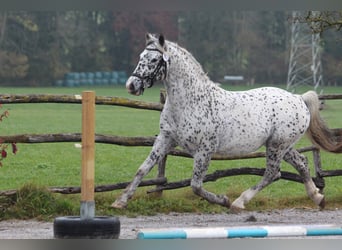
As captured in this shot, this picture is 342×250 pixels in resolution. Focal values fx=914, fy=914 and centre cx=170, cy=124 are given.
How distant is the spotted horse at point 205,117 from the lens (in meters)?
7.20

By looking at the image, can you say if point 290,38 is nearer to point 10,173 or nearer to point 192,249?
point 10,173

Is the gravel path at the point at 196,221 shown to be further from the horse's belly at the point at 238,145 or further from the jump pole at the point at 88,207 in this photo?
the horse's belly at the point at 238,145

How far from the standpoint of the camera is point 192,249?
18.2 ft

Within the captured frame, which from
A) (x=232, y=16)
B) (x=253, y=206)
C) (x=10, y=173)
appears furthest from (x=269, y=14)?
(x=253, y=206)

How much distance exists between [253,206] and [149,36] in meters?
2.05

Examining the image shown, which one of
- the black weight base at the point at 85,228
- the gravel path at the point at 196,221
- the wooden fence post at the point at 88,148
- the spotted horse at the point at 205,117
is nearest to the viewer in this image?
the wooden fence post at the point at 88,148

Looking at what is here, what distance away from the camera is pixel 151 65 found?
23.3 feet

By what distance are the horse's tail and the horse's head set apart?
4.92 ft

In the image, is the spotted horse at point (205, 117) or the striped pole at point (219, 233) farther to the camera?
the spotted horse at point (205, 117)

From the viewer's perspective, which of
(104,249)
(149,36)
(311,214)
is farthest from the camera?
(311,214)

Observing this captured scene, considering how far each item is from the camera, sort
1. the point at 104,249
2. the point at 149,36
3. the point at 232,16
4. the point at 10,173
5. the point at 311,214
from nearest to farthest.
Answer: the point at 104,249
the point at 149,36
the point at 311,214
the point at 10,173
the point at 232,16


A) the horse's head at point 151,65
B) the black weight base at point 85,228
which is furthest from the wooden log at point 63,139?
the black weight base at point 85,228

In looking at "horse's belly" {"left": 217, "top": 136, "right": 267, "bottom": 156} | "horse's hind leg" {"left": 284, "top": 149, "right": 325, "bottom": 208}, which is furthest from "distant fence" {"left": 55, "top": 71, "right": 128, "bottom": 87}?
"horse's belly" {"left": 217, "top": 136, "right": 267, "bottom": 156}

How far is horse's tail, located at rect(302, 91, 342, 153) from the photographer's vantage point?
796 centimetres
